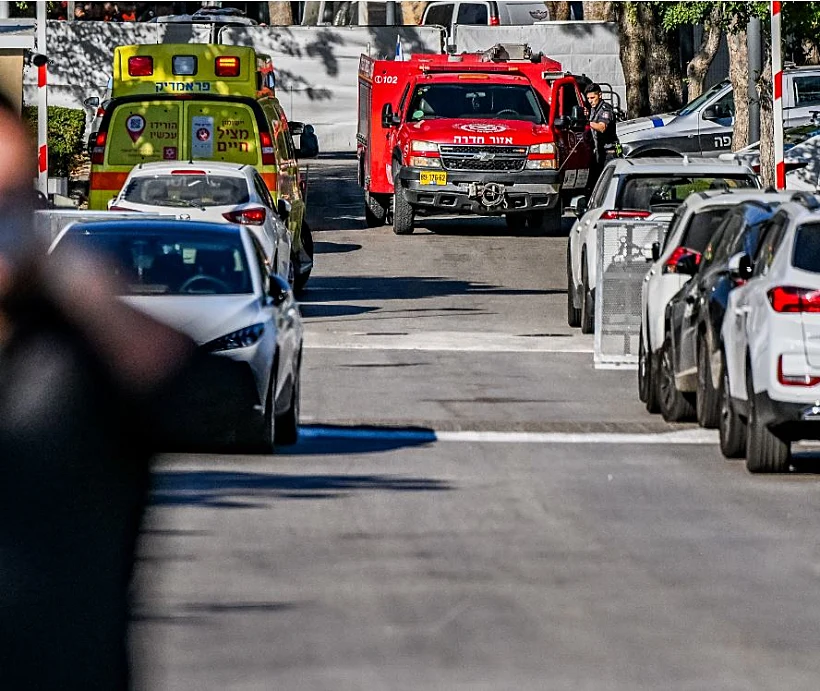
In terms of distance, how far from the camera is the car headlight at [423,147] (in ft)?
90.5

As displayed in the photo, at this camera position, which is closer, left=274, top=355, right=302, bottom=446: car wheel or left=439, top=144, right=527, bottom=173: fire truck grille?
left=274, top=355, right=302, bottom=446: car wheel

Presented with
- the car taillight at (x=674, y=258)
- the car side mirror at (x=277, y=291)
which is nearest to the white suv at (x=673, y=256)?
the car taillight at (x=674, y=258)

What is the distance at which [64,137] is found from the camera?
35.8 metres

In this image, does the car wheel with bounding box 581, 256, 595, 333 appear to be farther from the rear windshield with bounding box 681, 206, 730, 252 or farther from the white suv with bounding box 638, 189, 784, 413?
the rear windshield with bounding box 681, 206, 730, 252

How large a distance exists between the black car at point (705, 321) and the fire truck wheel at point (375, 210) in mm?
16436

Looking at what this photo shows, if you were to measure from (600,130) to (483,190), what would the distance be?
2.80 meters

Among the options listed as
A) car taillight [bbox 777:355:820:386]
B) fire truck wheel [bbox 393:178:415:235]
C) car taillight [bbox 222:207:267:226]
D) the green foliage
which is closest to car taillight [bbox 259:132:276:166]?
car taillight [bbox 222:207:267:226]

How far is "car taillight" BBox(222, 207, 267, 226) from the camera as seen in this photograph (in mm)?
19484

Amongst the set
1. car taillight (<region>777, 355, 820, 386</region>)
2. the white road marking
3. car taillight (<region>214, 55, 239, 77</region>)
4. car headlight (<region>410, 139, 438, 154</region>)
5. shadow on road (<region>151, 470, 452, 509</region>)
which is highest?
car taillight (<region>214, 55, 239, 77</region>)

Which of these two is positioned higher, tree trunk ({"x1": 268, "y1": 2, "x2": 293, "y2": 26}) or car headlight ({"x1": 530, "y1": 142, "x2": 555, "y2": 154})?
tree trunk ({"x1": 268, "y1": 2, "x2": 293, "y2": 26})

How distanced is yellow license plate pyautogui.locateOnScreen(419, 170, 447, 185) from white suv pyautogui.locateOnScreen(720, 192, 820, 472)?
A: 618 inches

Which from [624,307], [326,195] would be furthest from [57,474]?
[326,195]

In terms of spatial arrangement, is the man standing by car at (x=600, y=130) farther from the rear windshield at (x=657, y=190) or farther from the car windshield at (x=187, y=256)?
the car windshield at (x=187, y=256)

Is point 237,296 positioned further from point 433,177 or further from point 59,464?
point 433,177
